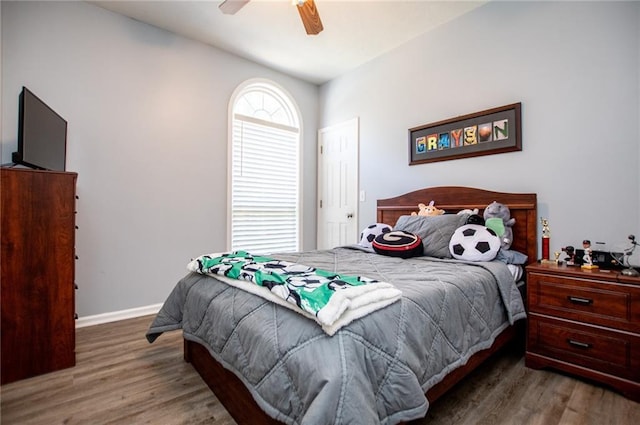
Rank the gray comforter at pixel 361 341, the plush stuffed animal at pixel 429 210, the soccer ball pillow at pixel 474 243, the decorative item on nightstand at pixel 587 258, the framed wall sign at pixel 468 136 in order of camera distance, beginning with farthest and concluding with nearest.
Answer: the plush stuffed animal at pixel 429 210 < the framed wall sign at pixel 468 136 < the soccer ball pillow at pixel 474 243 < the decorative item on nightstand at pixel 587 258 < the gray comforter at pixel 361 341

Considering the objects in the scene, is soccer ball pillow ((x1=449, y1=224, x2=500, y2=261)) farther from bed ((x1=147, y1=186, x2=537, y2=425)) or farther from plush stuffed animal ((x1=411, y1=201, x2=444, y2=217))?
plush stuffed animal ((x1=411, y1=201, x2=444, y2=217))

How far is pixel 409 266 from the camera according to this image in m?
1.95

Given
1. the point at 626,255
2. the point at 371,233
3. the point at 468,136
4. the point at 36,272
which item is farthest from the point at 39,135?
the point at 626,255

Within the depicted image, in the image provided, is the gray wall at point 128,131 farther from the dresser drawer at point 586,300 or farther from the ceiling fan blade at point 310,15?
the dresser drawer at point 586,300

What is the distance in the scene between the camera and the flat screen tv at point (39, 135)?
1879mm

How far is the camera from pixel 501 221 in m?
2.26

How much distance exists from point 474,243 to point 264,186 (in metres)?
2.51

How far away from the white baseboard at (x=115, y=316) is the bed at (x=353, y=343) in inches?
43.7

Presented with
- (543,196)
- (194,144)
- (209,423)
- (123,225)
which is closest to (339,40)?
(194,144)

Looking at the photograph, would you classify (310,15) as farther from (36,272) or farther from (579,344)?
(579,344)

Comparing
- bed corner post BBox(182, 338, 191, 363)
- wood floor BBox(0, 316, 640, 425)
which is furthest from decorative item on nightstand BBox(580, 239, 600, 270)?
bed corner post BBox(182, 338, 191, 363)

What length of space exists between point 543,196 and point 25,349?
11.7 feet

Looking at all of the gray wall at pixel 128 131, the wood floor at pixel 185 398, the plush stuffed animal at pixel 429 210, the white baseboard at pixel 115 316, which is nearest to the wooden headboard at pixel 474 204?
the plush stuffed animal at pixel 429 210

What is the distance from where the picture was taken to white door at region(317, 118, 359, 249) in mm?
3791
